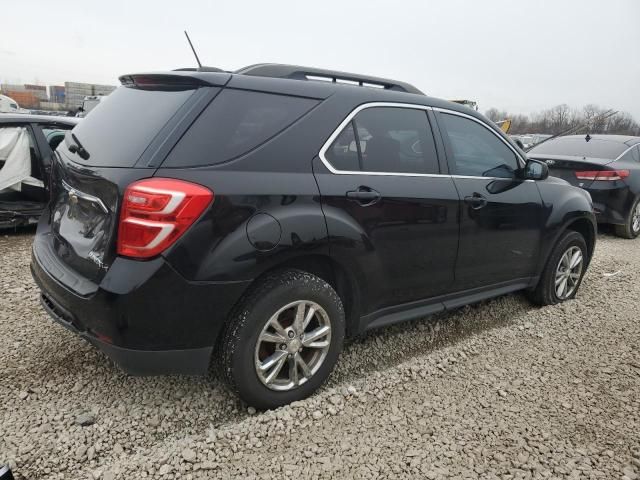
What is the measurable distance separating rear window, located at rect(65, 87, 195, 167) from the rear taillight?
20cm

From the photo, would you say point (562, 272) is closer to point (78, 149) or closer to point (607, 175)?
point (607, 175)

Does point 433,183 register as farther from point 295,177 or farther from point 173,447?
point 173,447

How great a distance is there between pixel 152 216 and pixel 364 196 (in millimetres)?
1152

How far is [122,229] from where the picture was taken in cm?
207

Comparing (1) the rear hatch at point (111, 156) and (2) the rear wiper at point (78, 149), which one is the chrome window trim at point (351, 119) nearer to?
(1) the rear hatch at point (111, 156)

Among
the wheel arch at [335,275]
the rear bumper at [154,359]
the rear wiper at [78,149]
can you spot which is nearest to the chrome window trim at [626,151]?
the wheel arch at [335,275]

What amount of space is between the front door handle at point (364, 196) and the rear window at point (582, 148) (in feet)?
21.1

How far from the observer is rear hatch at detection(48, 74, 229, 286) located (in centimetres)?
214

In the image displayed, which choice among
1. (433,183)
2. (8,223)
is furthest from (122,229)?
(8,223)

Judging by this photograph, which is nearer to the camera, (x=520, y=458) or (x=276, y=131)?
(x=520, y=458)

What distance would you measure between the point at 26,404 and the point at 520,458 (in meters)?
2.55

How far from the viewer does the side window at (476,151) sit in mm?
3287

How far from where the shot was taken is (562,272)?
429 cm

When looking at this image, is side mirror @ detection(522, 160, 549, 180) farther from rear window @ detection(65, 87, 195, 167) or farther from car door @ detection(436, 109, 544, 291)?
rear window @ detection(65, 87, 195, 167)
